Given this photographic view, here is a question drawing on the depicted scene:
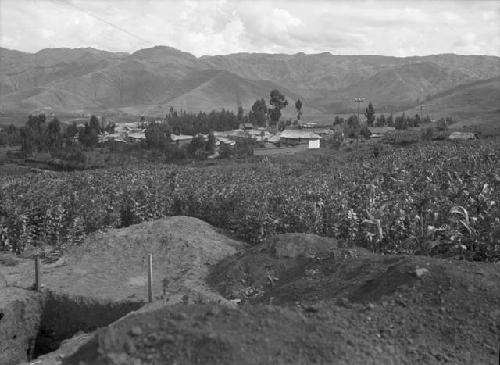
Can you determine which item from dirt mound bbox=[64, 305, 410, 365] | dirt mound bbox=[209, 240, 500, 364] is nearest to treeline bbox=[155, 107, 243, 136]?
dirt mound bbox=[209, 240, 500, 364]

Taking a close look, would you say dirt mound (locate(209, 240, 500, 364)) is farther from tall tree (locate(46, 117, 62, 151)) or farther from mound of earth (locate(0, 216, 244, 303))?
tall tree (locate(46, 117, 62, 151))

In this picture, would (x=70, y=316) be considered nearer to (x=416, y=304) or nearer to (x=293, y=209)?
(x=293, y=209)

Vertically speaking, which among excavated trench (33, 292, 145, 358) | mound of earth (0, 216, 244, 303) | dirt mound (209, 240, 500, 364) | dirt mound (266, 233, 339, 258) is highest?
dirt mound (209, 240, 500, 364)

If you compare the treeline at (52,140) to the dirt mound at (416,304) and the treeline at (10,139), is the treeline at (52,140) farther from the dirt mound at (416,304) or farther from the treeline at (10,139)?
the dirt mound at (416,304)

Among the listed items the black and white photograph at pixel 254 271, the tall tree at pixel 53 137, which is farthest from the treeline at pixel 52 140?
the black and white photograph at pixel 254 271

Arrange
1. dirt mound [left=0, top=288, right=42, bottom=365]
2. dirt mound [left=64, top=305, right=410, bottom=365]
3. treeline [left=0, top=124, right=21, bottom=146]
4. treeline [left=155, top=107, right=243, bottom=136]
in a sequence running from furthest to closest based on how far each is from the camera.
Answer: treeline [left=155, top=107, right=243, bottom=136] < treeline [left=0, top=124, right=21, bottom=146] < dirt mound [left=0, top=288, right=42, bottom=365] < dirt mound [left=64, top=305, right=410, bottom=365]

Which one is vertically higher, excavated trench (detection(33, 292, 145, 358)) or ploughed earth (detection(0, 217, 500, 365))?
ploughed earth (detection(0, 217, 500, 365))
